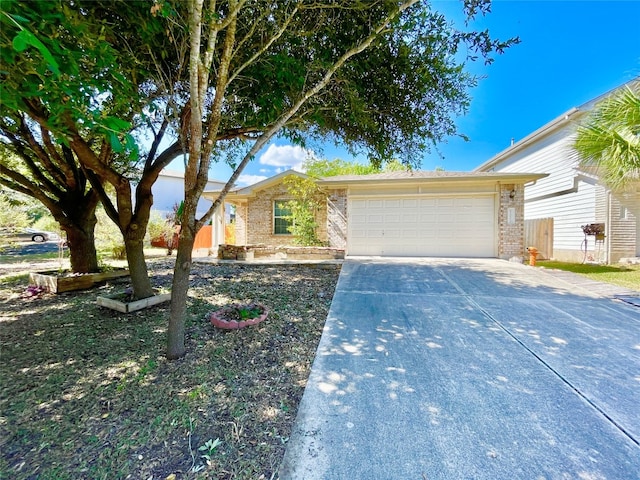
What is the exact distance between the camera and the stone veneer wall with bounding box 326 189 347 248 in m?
11.0

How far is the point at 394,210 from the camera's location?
10.7m

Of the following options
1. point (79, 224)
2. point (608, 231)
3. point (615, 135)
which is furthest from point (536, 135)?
point (79, 224)

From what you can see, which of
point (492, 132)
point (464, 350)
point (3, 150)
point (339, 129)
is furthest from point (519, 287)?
point (492, 132)

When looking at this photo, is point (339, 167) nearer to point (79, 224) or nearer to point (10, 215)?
point (79, 224)

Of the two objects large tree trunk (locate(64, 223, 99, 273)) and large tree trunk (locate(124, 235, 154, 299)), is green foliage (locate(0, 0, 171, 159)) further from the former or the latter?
large tree trunk (locate(64, 223, 99, 273))

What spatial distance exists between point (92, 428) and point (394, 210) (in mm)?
10079

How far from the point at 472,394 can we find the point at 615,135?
294 inches

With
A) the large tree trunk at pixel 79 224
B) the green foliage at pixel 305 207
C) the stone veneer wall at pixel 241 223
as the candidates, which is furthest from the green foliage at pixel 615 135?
the large tree trunk at pixel 79 224

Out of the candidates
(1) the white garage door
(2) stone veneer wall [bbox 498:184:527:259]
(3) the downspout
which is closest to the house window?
(1) the white garage door

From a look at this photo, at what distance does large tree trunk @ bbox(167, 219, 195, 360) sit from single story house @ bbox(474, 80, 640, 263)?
9.66 metres

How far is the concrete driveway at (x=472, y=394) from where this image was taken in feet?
5.94

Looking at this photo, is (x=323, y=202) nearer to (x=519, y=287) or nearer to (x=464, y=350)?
(x=519, y=287)

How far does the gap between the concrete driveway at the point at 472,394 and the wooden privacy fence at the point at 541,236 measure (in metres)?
7.85

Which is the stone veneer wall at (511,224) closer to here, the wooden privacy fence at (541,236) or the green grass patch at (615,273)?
the green grass patch at (615,273)
